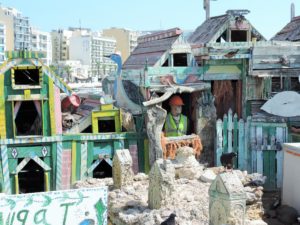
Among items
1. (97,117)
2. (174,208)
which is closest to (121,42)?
(97,117)

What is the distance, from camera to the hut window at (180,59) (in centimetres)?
1897

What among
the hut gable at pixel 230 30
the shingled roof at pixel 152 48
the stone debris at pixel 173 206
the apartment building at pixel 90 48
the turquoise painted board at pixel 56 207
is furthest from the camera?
the apartment building at pixel 90 48

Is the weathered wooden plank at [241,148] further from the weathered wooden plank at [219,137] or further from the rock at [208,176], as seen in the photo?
the rock at [208,176]

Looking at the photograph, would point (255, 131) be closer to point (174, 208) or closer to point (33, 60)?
point (174, 208)

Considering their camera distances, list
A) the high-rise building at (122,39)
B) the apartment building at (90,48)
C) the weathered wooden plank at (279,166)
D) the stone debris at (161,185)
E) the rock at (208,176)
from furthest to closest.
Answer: the apartment building at (90,48)
the high-rise building at (122,39)
the weathered wooden plank at (279,166)
the rock at (208,176)
the stone debris at (161,185)

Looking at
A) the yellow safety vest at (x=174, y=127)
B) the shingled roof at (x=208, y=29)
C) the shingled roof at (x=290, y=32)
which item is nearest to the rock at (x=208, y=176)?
the yellow safety vest at (x=174, y=127)

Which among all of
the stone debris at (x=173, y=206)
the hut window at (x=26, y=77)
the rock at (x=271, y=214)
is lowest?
the rock at (x=271, y=214)

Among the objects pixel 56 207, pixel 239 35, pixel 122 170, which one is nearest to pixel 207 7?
pixel 239 35

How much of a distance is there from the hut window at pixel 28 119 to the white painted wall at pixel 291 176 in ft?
29.2

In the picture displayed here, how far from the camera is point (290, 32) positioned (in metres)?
21.8

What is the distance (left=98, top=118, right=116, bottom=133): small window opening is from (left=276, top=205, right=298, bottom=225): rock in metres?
7.99

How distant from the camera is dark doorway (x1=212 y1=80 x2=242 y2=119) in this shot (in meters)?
18.3

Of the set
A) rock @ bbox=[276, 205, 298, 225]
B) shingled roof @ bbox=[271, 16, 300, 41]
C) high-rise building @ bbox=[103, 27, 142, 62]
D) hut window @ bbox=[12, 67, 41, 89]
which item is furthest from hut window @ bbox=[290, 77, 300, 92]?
high-rise building @ bbox=[103, 27, 142, 62]

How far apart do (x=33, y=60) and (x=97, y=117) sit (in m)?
3.19
